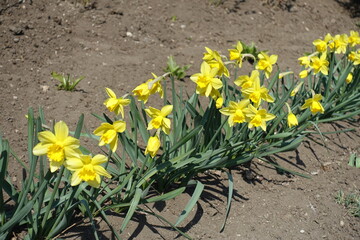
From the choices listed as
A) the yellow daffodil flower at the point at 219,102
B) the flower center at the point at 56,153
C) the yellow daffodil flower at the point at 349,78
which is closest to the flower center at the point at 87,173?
the flower center at the point at 56,153

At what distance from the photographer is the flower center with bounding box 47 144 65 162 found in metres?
1.58

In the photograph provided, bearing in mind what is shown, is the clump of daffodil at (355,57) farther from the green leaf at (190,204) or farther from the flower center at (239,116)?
the green leaf at (190,204)

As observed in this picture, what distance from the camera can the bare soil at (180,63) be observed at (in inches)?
100

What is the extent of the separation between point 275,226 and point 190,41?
2.56 metres

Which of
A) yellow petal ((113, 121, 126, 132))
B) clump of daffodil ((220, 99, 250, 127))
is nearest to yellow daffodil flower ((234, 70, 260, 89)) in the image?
clump of daffodil ((220, 99, 250, 127))

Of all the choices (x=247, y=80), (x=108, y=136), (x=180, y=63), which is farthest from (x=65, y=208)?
(x=180, y=63)

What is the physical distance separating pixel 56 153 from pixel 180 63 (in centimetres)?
263

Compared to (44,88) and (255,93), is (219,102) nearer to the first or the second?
(255,93)

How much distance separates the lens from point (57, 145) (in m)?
1.60

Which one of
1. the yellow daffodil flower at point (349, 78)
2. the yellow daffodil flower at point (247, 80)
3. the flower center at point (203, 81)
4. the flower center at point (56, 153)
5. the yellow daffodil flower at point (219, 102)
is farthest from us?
the yellow daffodil flower at point (349, 78)

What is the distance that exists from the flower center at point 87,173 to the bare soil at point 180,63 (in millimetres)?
630

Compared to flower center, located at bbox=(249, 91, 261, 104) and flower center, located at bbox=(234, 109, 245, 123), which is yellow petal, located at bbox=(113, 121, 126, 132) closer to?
flower center, located at bbox=(234, 109, 245, 123)

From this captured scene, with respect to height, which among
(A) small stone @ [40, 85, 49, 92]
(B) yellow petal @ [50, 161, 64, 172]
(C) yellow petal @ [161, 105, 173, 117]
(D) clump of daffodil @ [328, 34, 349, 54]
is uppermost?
(C) yellow petal @ [161, 105, 173, 117]

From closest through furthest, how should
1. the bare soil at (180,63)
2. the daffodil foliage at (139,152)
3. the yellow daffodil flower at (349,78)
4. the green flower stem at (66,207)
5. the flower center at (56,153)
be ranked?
the flower center at (56,153) < the daffodil foliage at (139,152) < the green flower stem at (66,207) < the bare soil at (180,63) < the yellow daffodil flower at (349,78)
